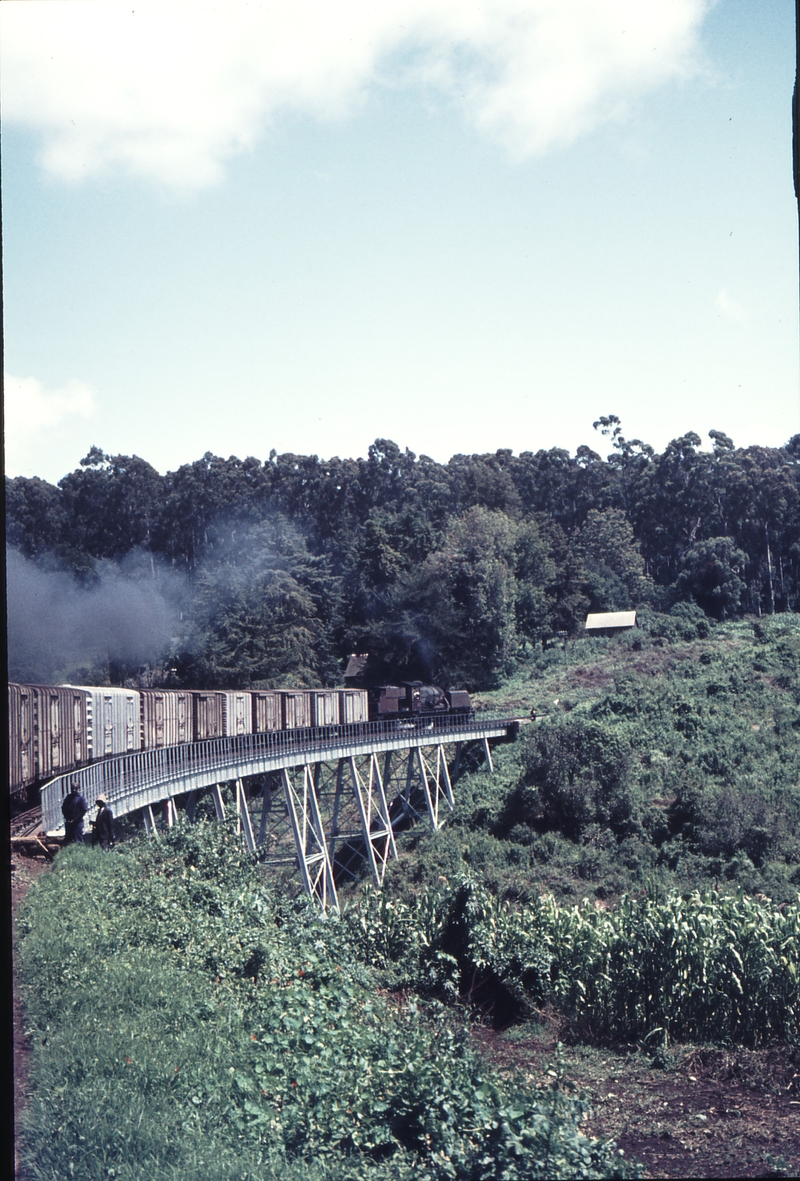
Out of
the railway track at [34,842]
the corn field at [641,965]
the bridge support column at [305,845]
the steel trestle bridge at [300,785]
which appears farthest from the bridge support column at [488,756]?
the railway track at [34,842]

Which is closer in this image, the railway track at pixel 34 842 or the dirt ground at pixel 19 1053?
the dirt ground at pixel 19 1053

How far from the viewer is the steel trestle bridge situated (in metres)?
17.3

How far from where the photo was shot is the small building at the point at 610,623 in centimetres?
5674

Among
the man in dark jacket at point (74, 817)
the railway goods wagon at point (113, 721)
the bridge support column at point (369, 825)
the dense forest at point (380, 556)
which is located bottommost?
the bridge support column at point (369, 825)

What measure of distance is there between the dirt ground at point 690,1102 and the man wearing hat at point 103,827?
6571mm

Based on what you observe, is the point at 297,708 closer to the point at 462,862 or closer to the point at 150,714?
the point at 462,862

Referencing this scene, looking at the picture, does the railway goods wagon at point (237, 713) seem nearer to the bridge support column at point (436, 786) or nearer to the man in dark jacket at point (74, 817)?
the bridge support column at point (436, 786)

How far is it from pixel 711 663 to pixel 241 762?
1288 inches

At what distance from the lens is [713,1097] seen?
7977 mm

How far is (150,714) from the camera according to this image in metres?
25.0

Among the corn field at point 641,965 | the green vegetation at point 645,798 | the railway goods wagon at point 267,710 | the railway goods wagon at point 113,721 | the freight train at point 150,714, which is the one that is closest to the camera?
the corn field at point 641,965

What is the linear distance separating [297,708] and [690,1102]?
2868 centimetres

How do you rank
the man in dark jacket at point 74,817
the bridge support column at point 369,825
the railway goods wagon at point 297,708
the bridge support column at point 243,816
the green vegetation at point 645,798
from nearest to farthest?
the man in dark jacket at point 74,817
the bridge support column at point 243,816
the green vegetation at point 645,798
the bridge support column at point 369,825
the railway goods wagon at point 297,708

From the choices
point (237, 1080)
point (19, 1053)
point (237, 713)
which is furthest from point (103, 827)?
point (237, 713)
